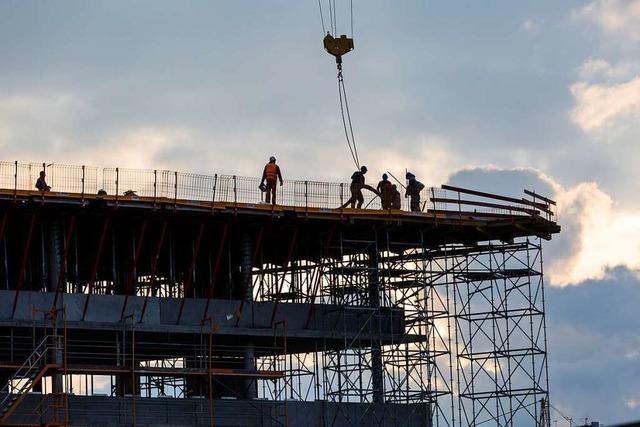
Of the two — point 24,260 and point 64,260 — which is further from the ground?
point 64,260

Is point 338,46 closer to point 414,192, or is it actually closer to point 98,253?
point 414,192

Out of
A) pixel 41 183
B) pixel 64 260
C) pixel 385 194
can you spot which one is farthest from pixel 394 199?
pixel 41 183

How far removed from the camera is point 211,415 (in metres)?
74.2

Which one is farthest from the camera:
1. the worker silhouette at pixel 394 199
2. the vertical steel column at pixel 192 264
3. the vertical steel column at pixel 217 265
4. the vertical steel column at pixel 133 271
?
the worker silhouette at pixel 394 199

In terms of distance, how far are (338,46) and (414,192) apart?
8.76 metres

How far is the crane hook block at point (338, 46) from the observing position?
84562 millimetres

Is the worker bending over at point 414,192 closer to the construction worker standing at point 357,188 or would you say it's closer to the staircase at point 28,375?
the construction worker standing at point 357,188

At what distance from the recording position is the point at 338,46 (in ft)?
278

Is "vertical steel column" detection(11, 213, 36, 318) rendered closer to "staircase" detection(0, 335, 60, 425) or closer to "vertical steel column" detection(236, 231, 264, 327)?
"staircase" detection(0, 335, 60, 425)

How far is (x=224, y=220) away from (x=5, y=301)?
1074 cm

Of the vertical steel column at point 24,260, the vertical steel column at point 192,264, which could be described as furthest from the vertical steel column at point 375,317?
the vertical steel column at point 24,260

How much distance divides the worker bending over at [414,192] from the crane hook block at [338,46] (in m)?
7.53

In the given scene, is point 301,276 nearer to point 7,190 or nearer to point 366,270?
point 366,270

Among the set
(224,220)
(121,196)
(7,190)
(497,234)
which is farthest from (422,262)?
(7,190)
